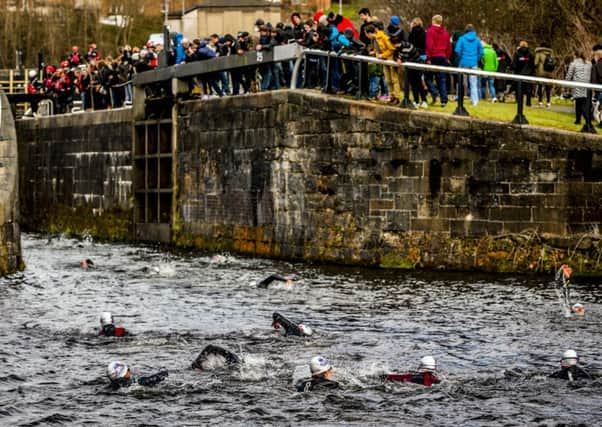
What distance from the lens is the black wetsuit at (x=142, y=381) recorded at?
1555cm

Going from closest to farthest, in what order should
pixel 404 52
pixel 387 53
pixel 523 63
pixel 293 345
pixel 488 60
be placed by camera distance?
pixel 293 345 → pixel 404 52 → pixel 387 53 → pixel 523 63 → pixel 488 60

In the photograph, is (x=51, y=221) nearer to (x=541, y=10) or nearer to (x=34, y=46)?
(x=541, y=10)

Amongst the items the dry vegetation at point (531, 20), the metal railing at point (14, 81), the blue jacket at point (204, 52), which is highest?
the dry vegetation at point (531, 20)

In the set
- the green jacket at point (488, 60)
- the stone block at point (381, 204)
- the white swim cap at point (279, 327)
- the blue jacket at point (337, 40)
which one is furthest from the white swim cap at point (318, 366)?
the green jacket at point (488, 60)

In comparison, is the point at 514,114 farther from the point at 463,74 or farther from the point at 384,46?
the point at 384,46

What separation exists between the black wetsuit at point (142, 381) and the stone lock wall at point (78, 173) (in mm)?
22861

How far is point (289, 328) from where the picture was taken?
19.2m

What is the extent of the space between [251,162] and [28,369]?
1528cm

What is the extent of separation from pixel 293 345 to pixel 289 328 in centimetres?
Result: 86

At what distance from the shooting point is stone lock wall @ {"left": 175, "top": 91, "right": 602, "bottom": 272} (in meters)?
25.0

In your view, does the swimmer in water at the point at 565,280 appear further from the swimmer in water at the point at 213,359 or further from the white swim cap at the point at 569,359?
the swimmer in water at the point at 213,359

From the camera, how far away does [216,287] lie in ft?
83.3

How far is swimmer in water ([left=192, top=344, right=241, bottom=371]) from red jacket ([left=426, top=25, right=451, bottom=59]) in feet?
41.4

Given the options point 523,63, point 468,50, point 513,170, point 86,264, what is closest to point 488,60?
point 523,63
